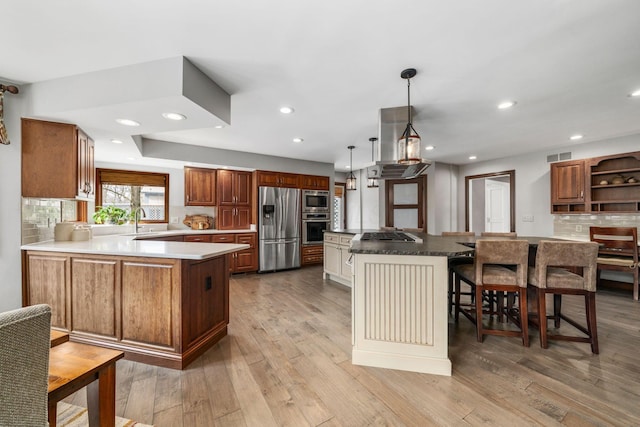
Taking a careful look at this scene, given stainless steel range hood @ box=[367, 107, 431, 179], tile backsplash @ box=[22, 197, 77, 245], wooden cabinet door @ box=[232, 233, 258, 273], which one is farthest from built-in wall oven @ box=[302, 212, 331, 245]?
tile backsplash @ box=[22, 197, 77, 245]

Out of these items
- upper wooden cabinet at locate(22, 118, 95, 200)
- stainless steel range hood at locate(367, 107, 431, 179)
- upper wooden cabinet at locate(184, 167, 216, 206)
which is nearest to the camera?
upper wooden cabinet at locate(22, 118, 95, 200)

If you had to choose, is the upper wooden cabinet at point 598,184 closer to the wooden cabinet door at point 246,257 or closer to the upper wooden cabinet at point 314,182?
the upper wooden cabinet at point 314,182

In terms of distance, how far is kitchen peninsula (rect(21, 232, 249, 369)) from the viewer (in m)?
1.99

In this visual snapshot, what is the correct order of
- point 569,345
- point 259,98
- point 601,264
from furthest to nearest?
1. point 601,264
2. point 259,98
3. point 569,345

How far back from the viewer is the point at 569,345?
2.26 meters

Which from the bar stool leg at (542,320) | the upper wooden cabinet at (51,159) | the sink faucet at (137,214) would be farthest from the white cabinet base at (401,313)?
the sink faucet at (137,214)

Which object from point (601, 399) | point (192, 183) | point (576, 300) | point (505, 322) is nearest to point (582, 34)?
point (601, 399)

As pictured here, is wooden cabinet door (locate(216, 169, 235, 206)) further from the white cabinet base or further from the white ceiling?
the white cabinet base

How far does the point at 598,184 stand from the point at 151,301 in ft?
21.6

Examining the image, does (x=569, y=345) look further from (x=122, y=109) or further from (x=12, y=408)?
(x=122, y=109)

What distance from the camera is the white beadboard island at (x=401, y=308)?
6.22 ft

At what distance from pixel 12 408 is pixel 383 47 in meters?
2.47

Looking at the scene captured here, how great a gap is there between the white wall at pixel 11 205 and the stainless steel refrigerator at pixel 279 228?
3184 millimetres

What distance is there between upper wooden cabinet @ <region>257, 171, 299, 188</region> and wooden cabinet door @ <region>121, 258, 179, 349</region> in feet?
10.9
